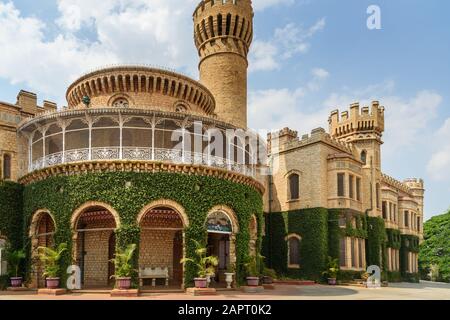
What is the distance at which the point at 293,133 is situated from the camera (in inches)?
1722

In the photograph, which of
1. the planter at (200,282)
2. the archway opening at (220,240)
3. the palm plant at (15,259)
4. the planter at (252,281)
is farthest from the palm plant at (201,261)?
the palm plant at (15,259)

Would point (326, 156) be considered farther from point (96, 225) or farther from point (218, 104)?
point (96, 225)

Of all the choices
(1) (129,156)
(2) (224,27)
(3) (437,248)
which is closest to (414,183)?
(3) (437,248)

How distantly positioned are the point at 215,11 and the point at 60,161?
901 inches

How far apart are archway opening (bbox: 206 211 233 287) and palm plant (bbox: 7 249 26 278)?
11153 millimetres

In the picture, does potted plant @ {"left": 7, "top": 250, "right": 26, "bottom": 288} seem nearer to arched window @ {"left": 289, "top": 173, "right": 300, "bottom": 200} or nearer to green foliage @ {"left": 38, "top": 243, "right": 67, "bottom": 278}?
green foliage @ {"left": 38, "top": 243, "right": 67, "bottom": 278}

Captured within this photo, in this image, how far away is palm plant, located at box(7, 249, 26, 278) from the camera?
26.0 m

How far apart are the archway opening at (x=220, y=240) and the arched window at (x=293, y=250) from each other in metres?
8.71

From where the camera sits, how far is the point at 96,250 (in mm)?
27984

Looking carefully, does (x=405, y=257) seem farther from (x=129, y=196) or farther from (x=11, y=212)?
(x=11, y=212)

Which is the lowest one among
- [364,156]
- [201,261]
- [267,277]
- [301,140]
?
[267,277]

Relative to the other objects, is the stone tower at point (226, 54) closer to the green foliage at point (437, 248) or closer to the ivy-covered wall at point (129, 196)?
the ivy-covered wall at point (129, 196)

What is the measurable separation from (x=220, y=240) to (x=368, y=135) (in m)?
20.3
